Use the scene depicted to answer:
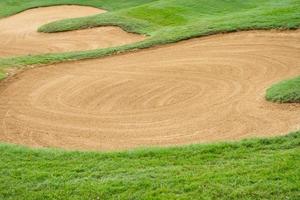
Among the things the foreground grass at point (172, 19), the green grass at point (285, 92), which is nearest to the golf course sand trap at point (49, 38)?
the foreground grass at point (172, 19)

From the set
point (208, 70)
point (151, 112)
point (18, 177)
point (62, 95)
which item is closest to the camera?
point (18, 177)

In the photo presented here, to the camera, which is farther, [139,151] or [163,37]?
[163,37]

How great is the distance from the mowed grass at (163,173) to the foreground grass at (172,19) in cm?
957

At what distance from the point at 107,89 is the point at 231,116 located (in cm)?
455

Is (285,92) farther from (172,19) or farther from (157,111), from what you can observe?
(172,19)

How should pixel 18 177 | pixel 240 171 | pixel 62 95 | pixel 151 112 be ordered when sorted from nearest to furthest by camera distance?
pixel 240 171
pixel 18 177
pixel 151 112
pixel 62 95

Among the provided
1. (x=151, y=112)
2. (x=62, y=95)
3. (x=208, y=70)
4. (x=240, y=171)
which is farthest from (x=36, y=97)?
(x=240, y=171)

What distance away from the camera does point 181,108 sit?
44.7 ft

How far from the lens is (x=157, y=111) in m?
13.6

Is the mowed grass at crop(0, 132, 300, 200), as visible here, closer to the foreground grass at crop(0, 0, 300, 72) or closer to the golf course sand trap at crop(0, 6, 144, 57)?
the foreground grass at crop(0, 0, 300, 72)

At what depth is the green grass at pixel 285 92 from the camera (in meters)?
12.8

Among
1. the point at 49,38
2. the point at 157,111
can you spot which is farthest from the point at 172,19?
the point at 157,111

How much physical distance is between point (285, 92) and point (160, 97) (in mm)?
3360

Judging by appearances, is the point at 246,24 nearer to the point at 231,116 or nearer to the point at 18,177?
the point at 231,116
